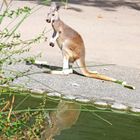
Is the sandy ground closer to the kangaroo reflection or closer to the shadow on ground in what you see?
the shadow on ground

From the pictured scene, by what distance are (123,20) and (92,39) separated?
287 centimetres

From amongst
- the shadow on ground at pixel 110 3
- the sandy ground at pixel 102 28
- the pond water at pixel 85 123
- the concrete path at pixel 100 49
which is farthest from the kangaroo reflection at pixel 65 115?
the shadow on ground at pixel 110 3

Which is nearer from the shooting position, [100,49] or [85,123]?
[85,123]


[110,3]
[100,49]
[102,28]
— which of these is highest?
[110,3]

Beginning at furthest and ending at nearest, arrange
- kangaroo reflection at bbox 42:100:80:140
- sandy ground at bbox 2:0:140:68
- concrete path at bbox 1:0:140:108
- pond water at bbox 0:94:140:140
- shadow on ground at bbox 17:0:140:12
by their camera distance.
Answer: shadow on ground at bbox 17:0:140:12, sandy ground at bbox 2:0:140:68, concrete path at bbox 1:0:140:108, kangaroo reflection at bbox 42:100:80:140, pond water at bbox 0:94:140:140

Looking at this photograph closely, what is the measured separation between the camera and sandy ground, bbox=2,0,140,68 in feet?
34.1

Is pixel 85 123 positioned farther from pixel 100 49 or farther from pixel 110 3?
pixel 110 3

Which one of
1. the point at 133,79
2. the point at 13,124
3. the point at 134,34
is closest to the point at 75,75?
the point at 133,79

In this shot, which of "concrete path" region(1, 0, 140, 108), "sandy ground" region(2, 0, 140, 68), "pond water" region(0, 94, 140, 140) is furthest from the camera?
"sandy ground" region(2, 0, 140, 68)

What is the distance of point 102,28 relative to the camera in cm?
1316

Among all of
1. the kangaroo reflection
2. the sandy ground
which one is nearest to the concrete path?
the sandy ground

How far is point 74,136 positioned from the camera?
572 cm

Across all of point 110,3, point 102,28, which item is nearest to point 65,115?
point 102,28

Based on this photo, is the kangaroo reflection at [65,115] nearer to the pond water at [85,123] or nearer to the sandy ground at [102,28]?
the pond water at [85,123]
